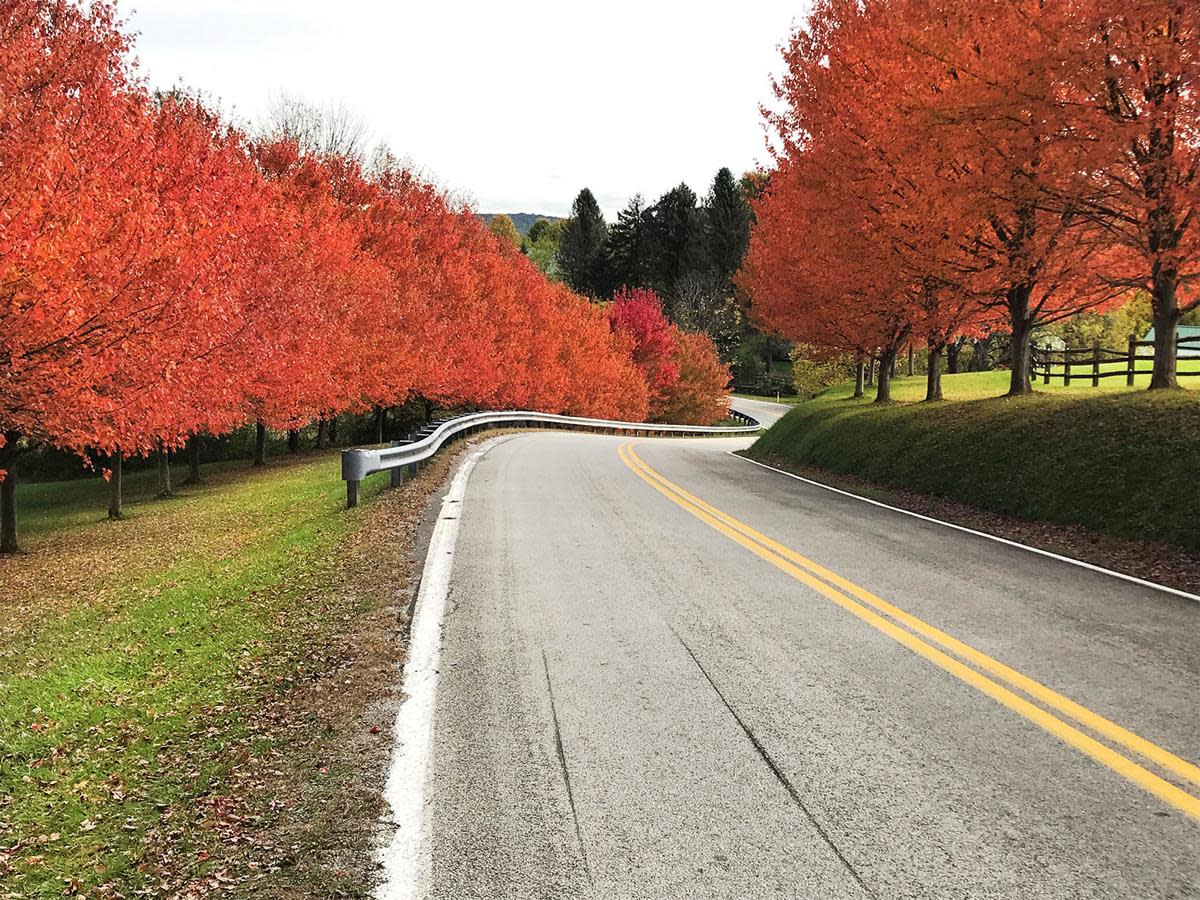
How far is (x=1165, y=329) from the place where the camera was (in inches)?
499

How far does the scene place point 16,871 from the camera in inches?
113

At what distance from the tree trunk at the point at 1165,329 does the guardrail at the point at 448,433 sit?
1251 centimetres

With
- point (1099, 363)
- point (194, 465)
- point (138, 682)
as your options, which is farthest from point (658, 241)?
point (138, 682)

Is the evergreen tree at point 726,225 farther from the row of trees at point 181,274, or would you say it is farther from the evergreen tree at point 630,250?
the row of trees at point 181,274

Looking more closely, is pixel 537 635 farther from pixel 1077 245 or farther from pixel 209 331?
pixel 1077 245

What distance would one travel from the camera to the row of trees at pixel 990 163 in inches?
413

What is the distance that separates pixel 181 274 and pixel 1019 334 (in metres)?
16.1

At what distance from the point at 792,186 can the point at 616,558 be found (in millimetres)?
14631

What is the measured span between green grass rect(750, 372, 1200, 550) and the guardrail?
903 centimetres

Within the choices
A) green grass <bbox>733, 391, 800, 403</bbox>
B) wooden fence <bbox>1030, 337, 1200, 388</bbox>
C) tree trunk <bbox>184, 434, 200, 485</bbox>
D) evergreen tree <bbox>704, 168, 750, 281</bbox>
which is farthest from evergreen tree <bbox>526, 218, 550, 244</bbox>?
tree trunk <bbox>184, 434, 200, 485</bbox>

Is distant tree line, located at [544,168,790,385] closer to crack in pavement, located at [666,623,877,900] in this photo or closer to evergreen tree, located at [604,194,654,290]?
evergreen tree, located at [604,194,654,290]

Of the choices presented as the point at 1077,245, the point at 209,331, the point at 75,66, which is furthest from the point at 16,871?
the point at 1077,245

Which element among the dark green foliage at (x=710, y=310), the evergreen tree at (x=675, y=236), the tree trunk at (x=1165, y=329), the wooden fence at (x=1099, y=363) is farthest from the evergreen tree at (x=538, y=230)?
the tree trunk at (x=1165, y=329)

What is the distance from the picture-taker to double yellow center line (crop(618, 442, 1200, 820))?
11.4ft
